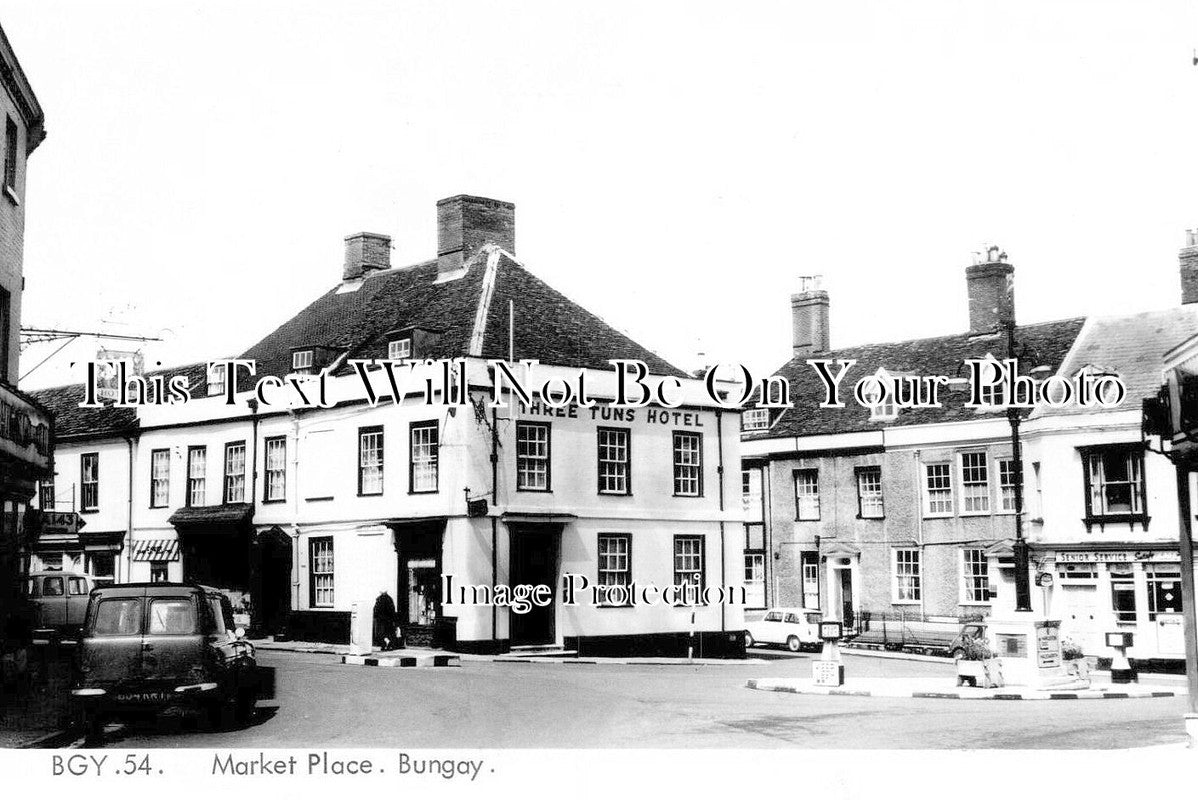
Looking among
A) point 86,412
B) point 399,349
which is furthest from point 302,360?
point 86,412

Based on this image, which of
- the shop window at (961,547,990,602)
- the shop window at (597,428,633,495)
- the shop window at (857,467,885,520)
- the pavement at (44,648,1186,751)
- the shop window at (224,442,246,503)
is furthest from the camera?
the shop window at (857,467,885,520)

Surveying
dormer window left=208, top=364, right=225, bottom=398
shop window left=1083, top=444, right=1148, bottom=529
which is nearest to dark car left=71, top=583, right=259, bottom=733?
dormer window left=208, top=364, right=225, bottom=398

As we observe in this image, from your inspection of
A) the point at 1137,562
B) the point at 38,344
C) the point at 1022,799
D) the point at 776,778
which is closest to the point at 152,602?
the point at 38,344

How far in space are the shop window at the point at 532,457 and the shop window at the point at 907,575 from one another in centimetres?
379

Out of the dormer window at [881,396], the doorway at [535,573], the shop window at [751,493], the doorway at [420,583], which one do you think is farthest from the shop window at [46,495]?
the dormer window at [881,396]

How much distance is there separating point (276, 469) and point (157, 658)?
8.63 feet

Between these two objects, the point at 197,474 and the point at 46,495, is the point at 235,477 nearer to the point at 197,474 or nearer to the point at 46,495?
the point at 197,474

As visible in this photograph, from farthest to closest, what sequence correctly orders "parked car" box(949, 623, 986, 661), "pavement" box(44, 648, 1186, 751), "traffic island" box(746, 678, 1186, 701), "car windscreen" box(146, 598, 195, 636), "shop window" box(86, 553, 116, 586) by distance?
"shop window" box(86, 553, 116, 586), "parked car" box(949, 623, 986, 661), "traffic island" box(746, 678, 1186, 701), "car windscreen" box(146, 598, 195, 636), "pavement" box(44, 648, 1186, 751)

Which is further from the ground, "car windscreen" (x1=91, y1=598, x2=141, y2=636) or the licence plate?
"car windscreen" (x1=91, y1=598, x2=141, y2=636)

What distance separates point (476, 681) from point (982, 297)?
518cm

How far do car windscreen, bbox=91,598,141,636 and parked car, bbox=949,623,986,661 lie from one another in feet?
24.5

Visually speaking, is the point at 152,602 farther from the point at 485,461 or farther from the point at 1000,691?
the point at 1000,691

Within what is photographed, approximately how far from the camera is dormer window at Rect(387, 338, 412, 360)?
12132 millimetres

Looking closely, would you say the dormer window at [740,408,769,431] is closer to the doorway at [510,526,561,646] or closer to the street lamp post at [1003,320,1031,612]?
the doorway at [510,526,561,646]
